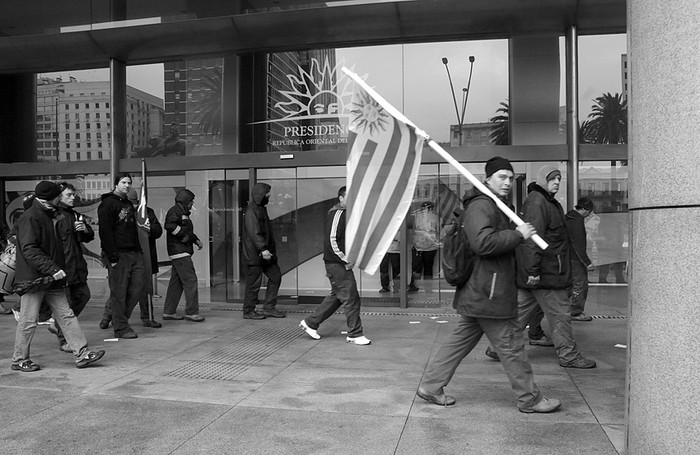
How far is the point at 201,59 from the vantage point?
11.8 meters

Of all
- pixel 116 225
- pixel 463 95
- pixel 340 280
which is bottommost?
pixel 340 280

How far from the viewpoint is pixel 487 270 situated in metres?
4.64

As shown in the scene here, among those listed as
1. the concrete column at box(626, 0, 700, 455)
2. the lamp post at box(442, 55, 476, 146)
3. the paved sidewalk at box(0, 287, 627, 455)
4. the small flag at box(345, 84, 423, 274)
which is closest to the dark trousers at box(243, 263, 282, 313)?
the paved sidewalk at box(0, 287, 627, 455)

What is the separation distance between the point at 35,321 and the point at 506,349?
4424mm

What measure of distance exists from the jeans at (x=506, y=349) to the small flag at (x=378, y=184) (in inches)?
33.1

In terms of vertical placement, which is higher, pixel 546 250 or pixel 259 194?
pixel 259 194

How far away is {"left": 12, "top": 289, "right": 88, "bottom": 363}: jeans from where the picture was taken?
609 centimetres

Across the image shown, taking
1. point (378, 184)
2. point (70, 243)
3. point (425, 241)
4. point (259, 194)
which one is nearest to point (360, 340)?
point (259, 194)

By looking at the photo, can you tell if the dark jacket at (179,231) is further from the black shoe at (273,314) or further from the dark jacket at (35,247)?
the dark jacket at (35,247)

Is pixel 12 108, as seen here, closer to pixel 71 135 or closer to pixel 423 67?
pixel 71 135

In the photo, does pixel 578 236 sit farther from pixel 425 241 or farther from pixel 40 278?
pixel 40 278

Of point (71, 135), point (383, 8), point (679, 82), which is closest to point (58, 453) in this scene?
point (679, 82)

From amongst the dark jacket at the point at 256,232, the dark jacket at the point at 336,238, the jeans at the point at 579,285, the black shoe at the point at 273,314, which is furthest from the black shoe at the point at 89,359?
the jeans at the point at 579,285

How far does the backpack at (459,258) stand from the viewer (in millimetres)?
4703
